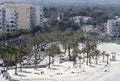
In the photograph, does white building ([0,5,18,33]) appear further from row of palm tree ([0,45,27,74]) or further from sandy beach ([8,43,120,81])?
row of palm tree ([0,45,27,74])

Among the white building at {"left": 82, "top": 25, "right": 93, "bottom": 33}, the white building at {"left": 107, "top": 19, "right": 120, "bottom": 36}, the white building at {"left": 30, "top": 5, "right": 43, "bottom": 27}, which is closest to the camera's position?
the white building at {"left": 30, "top": 5, "right": 43, "bottom": 27}

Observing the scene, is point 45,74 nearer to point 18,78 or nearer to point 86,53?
point 18,78

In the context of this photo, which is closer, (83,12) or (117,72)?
(117,72)

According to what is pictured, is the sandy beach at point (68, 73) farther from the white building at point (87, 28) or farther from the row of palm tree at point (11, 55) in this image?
the white building at point (87, 28)

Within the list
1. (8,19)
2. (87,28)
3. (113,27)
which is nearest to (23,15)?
(8,19)

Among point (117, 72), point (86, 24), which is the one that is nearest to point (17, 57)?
point (117, 72)

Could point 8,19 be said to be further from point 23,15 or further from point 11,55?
point 11,55

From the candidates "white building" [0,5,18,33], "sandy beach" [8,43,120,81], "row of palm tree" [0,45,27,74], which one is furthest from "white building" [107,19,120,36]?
"row of palm tree" [0,45,27,74]
